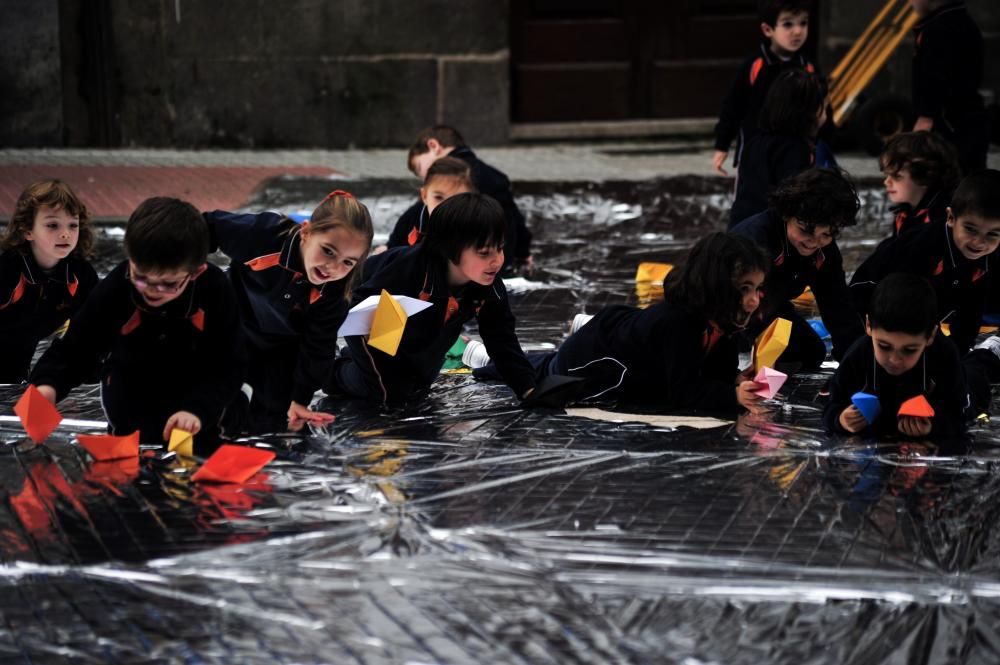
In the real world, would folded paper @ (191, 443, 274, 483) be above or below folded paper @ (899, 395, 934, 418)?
below

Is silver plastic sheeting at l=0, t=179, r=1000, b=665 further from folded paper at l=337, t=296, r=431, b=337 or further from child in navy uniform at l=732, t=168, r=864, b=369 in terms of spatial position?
child in navy uniform at l=732, t=168, r=864, b=369

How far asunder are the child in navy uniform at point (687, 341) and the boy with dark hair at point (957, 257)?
727mm

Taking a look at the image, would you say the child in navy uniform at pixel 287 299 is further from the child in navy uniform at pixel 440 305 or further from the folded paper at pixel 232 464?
the folded paper at pixel 232 464

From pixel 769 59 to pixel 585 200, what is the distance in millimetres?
1967

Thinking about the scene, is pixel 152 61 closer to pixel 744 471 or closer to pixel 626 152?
pixel 626 152

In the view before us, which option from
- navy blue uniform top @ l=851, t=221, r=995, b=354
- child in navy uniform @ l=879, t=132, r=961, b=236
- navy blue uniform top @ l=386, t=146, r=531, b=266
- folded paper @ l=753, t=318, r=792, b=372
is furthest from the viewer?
navy blue uniform top @ l=386, t=146, r=531, b=266

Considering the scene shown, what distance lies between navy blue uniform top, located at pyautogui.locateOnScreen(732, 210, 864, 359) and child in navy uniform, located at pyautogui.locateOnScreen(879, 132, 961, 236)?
47 centimetres

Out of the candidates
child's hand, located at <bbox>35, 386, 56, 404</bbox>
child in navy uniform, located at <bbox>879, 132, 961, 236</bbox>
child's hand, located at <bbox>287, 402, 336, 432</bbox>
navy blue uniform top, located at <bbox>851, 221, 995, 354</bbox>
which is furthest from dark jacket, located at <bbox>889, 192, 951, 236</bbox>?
child's hand, located at <bbox>35, 386, 56, 404</bbox>

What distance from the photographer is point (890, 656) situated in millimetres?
2883

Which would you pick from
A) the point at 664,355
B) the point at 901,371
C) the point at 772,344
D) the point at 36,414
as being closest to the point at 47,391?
the point at 36,414

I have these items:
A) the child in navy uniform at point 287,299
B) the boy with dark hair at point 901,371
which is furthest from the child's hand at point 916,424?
the child in navy uniform at point 287,299

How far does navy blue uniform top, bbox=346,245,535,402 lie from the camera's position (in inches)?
177

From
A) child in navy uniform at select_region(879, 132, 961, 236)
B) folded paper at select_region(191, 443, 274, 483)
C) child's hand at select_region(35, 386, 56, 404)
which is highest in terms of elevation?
child in navy uniform at select_region(879, 132, 961, 236)

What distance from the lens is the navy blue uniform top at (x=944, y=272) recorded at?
4.85m
